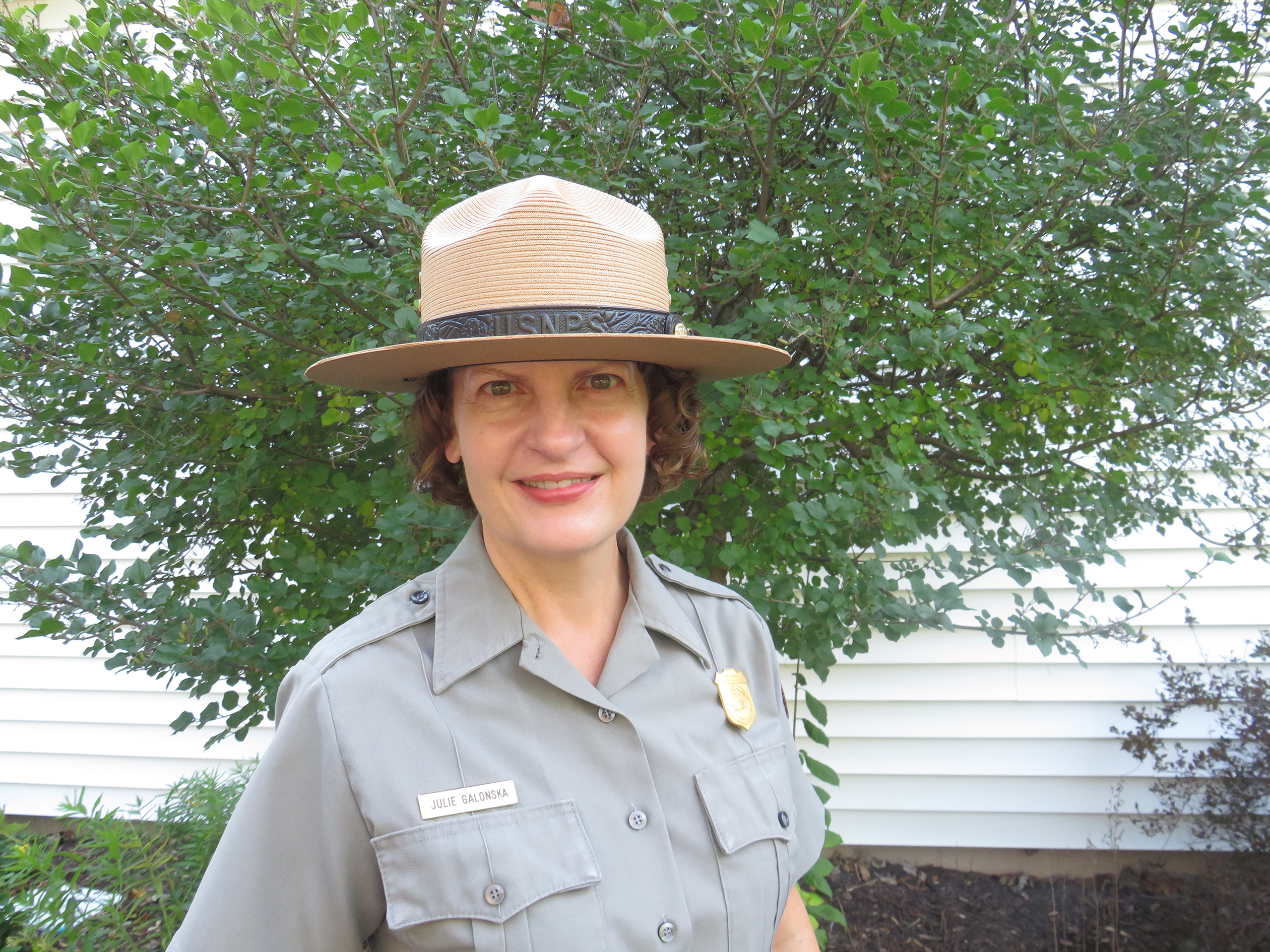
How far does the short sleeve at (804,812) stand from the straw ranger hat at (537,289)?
0.67m

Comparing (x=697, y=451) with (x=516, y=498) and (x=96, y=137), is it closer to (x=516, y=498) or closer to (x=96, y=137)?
(x=516, y=498)

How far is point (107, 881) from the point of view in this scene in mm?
2635

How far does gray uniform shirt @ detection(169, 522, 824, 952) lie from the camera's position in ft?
3.59

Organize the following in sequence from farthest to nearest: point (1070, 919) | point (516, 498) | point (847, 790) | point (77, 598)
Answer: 1. point (847, 790)
2. point (1070, 919)
3. point (77, 598)
4. point (516, 498)

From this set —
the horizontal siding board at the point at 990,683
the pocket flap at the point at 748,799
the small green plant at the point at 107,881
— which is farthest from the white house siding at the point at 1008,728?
the pocket flap at the point at 748,799

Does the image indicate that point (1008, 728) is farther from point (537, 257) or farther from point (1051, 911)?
point (537, 257)

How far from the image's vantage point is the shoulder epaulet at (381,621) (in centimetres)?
120

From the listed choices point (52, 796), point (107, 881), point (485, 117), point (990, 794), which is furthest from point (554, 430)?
point (52, 796)

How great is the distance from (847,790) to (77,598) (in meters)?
3.13

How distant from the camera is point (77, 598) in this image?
6.79 feet

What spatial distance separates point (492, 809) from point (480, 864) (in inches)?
2.6

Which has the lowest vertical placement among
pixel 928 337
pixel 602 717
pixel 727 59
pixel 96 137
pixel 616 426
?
pixel 602 717

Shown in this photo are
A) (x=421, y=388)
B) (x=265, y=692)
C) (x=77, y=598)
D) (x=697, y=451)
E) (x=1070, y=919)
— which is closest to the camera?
(x=421, y=388)

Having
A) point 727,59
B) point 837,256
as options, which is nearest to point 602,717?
point 837,256
